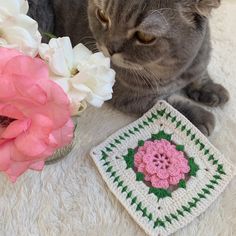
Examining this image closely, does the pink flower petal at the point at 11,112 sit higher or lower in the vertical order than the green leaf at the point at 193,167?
higher

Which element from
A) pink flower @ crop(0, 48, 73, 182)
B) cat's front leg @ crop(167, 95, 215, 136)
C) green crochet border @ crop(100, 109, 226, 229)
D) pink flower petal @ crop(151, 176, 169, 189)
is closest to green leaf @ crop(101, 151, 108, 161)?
green crochet border @ crop(100, 109, 226, 229)

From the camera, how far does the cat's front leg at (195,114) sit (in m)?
0.84

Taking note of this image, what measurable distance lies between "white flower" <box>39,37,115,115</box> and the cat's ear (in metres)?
0.24

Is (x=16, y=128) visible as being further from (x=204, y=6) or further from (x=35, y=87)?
Answer: (x=204, y=6)

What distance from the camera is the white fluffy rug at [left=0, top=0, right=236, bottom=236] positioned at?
71cm

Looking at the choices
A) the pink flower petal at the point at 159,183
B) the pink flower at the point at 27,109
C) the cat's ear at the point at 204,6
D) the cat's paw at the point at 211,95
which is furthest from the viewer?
the cat's paw at the point at 211,95

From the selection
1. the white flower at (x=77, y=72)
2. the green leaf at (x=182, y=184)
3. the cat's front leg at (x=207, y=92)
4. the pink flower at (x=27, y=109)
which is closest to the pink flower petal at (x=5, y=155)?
the pink flower at (x=27, y=109)

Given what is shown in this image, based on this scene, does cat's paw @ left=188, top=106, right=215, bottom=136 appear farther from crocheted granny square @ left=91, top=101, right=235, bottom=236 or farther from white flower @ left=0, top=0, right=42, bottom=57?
white flower @ left=0, top=0, right=42, bottom=57

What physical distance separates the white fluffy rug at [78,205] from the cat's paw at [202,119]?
1.2 inches

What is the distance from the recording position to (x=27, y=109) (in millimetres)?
450

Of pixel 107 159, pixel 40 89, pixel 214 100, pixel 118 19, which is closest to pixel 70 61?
pixel 40 89

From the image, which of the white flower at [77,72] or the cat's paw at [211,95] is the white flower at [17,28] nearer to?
the white flower at [77,72]

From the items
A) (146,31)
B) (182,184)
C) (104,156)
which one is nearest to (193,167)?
(182,184)

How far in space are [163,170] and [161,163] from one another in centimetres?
2
